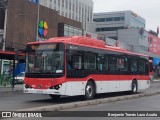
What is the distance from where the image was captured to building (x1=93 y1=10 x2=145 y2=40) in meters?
127

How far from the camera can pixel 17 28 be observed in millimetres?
55469

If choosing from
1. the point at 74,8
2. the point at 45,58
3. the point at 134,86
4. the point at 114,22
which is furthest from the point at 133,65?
the point at 114,22

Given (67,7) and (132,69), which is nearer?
(132,69)

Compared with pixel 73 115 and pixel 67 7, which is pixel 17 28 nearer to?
pixel 73 115

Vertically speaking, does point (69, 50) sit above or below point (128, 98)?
above

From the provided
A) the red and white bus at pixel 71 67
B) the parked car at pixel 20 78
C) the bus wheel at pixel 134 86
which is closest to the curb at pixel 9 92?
the red and white bus at pixel 71 67

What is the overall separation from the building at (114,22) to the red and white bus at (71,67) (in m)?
104

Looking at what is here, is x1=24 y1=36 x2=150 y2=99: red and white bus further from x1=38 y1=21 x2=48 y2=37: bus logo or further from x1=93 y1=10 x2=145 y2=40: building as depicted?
x1=93 y1=10 x2=145 y2=40: building

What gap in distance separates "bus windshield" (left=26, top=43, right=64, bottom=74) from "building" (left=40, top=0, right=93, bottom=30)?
92.7m

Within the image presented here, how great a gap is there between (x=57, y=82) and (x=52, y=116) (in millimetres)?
4658

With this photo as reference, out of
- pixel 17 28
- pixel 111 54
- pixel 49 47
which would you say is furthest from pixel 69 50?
pixel 17 28

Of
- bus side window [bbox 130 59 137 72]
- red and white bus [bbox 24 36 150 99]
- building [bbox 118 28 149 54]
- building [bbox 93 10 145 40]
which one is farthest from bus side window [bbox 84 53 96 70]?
building [bbox 93 10 145 40]

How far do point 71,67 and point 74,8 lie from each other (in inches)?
4436

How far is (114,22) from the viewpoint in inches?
5108
